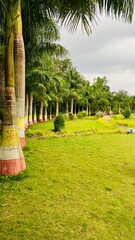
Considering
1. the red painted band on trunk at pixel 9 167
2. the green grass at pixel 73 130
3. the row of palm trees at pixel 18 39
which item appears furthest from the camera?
the green grass at pixel 73 130

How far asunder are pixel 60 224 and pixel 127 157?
14.3 feet

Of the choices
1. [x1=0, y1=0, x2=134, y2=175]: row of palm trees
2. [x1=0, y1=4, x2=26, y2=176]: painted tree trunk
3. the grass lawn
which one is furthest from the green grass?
[x1=0, y1=4, x2=26, y2=176]: painted tree trunk

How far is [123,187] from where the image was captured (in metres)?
4.17

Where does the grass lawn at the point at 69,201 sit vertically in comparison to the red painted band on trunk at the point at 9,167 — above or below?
below

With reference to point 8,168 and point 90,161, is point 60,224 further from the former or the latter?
point 90,161

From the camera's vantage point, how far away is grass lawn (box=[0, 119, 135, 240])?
268cm

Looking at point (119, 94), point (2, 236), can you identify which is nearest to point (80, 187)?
point (2, 236)

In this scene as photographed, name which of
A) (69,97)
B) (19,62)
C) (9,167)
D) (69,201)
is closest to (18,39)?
(19,62)

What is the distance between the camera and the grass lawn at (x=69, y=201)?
2.68 metres

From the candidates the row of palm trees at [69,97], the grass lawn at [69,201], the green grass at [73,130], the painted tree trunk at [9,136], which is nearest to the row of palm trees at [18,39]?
the painted tree trunk at [9,136]

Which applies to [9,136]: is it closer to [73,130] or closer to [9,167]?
[9,167]

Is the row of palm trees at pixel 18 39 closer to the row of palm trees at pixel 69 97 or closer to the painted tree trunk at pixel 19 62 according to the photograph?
the painted tree trunk at pixel 19 62

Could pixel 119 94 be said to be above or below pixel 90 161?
above

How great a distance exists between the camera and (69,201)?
352 cm
